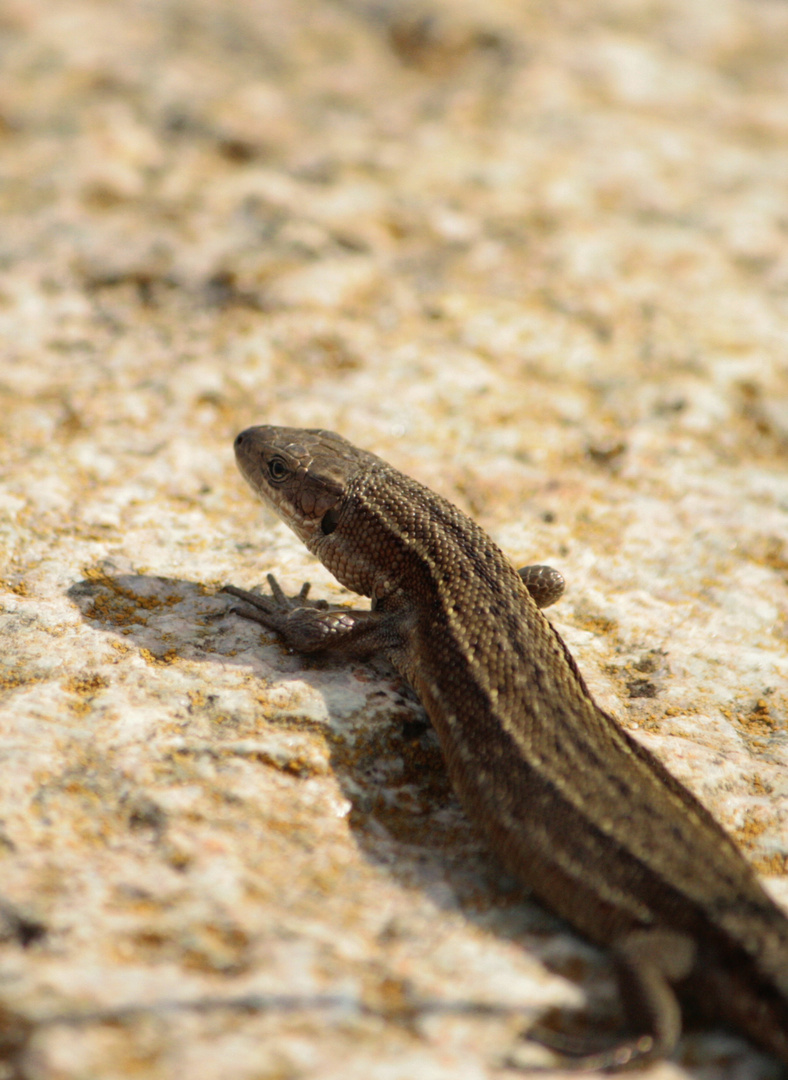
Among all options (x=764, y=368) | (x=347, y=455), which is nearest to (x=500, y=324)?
(x=764, y=368)

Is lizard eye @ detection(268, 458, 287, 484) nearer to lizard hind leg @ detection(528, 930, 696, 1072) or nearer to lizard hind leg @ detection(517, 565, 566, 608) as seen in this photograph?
lizard hind leg @ detection(517, 565, 566, 608)

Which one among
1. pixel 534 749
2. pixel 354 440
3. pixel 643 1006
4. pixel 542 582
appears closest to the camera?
pixel 643 1006

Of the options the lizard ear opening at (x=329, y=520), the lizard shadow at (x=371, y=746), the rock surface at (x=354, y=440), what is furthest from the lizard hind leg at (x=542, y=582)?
the lizard ear opening at (x=329, y=520)

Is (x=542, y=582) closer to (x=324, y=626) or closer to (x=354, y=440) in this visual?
(x=324, y=626)

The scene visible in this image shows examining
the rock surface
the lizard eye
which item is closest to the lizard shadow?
the rock surface

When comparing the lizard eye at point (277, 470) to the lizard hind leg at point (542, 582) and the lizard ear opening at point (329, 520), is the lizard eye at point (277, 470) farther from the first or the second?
the lizard hind leg at point (542, 582)

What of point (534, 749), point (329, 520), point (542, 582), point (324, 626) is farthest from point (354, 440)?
point (534, 749)

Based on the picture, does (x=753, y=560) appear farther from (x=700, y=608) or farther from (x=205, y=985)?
(x=205, y=985)
